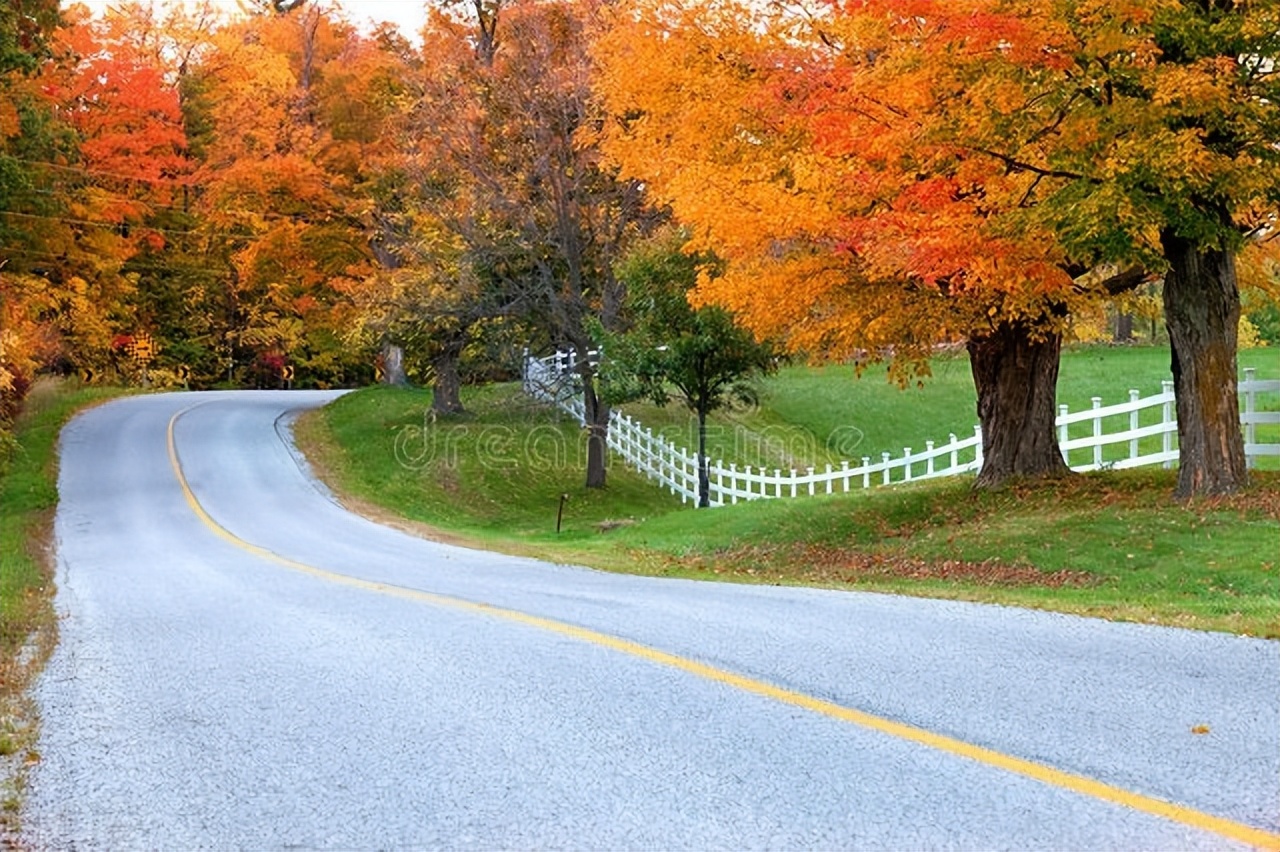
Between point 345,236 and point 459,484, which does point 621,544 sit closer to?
point 459,484

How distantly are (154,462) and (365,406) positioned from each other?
318 inches

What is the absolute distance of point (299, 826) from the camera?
454cm

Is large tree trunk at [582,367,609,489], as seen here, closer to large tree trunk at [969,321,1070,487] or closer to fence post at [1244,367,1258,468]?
large tree trunk at [969,321,1070,487]

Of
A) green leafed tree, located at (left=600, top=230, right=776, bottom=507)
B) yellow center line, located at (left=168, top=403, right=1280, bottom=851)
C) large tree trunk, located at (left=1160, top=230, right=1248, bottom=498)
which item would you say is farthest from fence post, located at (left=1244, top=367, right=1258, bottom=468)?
yellow center line, located at (left=168, top=403, right=1280, bottom=851)

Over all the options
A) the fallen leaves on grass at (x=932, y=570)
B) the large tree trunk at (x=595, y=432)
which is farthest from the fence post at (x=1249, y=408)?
the large tree trunk at (x=595, y=432)

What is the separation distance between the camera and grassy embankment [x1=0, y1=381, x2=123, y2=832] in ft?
20.0

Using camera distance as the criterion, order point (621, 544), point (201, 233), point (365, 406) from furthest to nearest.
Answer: point (201, 233) < point (365, 406) < point (621, 544)

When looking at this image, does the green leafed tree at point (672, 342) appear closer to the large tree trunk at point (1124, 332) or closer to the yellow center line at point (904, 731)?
the yellow center line at point (904, 731)

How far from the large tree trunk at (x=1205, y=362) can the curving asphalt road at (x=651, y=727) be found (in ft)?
18.1

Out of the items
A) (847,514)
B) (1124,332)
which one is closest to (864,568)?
(847,514)

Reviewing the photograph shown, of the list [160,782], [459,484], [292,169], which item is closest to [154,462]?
[459,484]

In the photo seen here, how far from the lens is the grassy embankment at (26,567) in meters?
6.09

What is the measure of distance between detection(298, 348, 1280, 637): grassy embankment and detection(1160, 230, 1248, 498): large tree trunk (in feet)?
1.75

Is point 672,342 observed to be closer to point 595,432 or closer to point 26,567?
point 595,432
